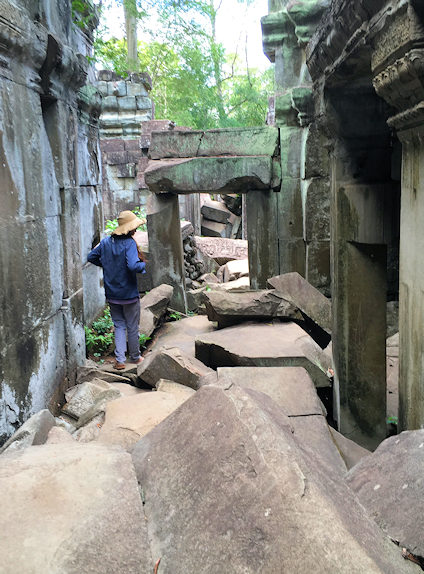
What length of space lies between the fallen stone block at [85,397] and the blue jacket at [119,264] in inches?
62.3

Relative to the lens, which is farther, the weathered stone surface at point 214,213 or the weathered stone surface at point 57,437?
the weathered stone surface at point 214,213

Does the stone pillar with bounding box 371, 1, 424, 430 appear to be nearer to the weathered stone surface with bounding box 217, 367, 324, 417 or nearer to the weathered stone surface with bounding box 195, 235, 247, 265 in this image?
the weathered stone surface with bounding box 217, 367, 324, 417

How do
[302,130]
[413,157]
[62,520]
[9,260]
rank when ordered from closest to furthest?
[62,520], [413,157], [9,260], [302,130]

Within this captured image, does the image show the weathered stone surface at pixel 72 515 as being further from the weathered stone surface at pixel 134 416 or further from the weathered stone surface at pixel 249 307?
the weathered stone surface at pixel 249 307

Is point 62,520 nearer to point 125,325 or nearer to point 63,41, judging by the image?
point 63,41

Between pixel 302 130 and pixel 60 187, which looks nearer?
pixel 60 187

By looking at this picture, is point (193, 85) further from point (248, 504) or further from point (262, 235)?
point (248, 504)

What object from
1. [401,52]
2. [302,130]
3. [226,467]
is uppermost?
[302,130]

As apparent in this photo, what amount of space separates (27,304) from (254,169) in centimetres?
484

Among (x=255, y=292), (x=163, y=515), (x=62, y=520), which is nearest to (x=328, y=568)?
(x=163, y=515)

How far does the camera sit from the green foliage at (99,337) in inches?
241

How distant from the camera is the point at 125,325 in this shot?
5887 mm

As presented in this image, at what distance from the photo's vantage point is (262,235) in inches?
309

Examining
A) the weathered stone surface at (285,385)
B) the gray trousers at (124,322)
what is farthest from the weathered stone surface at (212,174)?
the weathered stone surface at (285,385)
